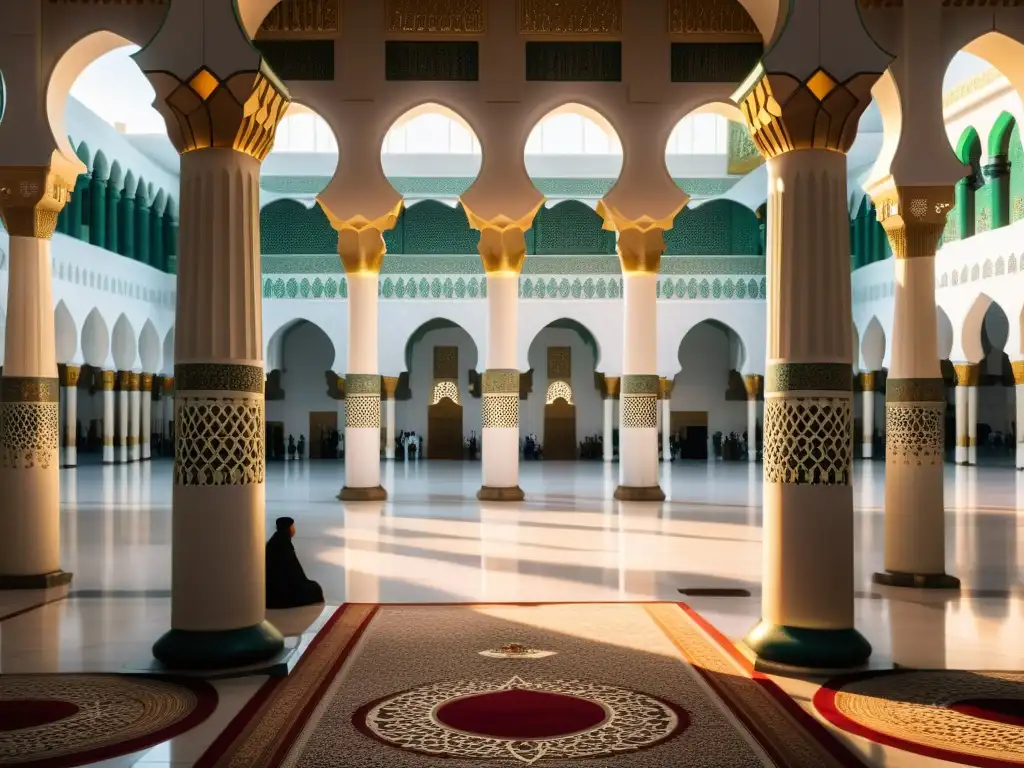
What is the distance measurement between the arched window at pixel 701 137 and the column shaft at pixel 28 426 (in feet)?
50.6

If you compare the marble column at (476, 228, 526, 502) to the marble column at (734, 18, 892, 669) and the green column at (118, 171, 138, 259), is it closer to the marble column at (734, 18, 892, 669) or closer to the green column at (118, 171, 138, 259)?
the marble column at (734, 18, 892, 669)

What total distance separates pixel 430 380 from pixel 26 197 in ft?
53.3

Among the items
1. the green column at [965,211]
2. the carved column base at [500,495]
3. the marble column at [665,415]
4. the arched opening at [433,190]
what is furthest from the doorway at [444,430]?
the carved column base at [500,495]

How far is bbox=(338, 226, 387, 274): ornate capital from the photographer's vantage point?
32.7 ft

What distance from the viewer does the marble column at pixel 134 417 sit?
17.9m

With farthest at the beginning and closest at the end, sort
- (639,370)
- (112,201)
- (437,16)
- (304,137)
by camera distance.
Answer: (304,137) → (112,201) → (639,370) → (437,16)

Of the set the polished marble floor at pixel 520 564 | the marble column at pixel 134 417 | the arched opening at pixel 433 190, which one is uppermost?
the arched opening at pixel 433 190

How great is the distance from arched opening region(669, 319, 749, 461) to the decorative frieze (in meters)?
14.5

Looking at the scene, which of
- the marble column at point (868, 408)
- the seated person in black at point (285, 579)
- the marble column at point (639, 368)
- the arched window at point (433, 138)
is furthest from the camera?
the arched window at point (433, 138)

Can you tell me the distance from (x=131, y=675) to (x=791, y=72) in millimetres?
3267

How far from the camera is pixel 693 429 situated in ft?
73.0

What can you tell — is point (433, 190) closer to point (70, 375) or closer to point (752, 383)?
point (752, 383)

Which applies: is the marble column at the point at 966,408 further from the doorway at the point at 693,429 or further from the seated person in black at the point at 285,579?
the seated person in black at the point at 285,579

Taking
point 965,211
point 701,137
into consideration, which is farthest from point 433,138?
point 965,211
